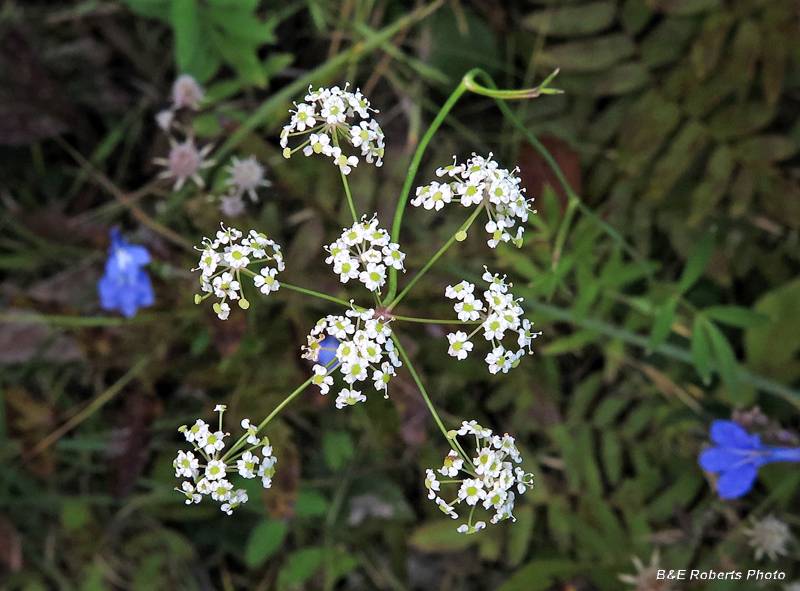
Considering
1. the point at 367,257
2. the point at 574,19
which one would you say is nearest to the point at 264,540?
the point at 367,257

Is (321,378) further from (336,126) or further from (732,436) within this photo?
(732,436)

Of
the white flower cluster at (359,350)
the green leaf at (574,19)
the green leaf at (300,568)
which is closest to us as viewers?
the white flower cluster at (359,350)

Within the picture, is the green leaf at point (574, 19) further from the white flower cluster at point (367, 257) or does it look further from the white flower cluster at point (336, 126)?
the white flower cluster at point (367, 257)

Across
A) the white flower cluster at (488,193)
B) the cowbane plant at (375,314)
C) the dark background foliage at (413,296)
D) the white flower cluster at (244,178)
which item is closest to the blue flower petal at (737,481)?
the dark background foliage at (413,296)

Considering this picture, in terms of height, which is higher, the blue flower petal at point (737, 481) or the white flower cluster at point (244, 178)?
the white flower cluster at point (244, 178)

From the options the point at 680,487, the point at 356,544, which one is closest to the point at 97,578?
the point at 356,544

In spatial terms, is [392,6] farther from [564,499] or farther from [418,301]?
[564,499]

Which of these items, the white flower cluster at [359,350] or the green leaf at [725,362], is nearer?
the white flower cluster at [359,350]
